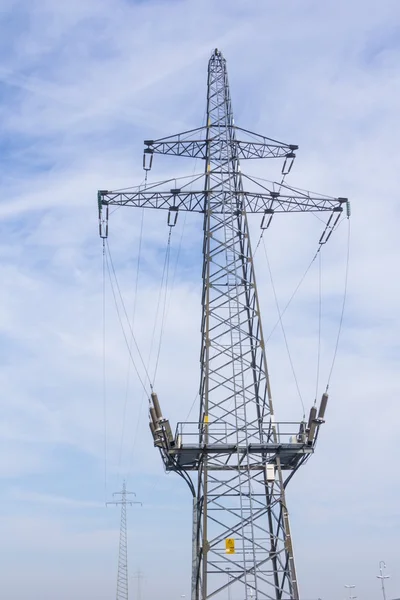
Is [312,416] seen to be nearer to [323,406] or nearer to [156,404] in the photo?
[323,406]

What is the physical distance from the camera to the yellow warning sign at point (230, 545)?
113 feet

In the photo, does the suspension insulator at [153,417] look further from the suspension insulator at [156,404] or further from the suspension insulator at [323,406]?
the suspension insulator at [323,406]

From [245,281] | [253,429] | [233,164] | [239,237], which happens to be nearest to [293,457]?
[253,429]

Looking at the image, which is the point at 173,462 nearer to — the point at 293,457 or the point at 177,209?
the point at 293,457

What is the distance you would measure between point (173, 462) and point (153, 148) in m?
18.8

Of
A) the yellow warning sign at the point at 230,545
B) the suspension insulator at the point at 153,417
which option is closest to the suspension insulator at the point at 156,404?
the suspension insulator at the point at 153,417

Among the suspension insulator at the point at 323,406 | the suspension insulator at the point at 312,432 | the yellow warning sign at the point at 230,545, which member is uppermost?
the suspension insulator at the point at 323,406

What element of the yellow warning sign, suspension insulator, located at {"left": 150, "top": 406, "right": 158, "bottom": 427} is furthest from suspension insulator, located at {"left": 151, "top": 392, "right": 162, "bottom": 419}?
the yellow warning sign

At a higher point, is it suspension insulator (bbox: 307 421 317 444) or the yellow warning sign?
suspension insulator (bbox: 307 421 317 444)

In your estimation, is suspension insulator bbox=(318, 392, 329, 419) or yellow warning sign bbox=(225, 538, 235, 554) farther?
suspension insulator bbox=(318, 392, 329, 419)

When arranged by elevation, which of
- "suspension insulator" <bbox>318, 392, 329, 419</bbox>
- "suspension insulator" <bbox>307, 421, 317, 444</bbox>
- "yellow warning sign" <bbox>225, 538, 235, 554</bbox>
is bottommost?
"yellow warning sign" <bbox>225, 538, 235, 554</bbox>

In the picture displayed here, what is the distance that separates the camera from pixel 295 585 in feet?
111

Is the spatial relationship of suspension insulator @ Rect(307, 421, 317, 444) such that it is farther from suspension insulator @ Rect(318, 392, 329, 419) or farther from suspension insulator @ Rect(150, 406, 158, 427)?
suspension insulator @ Rect(150, 406, 158, 427)

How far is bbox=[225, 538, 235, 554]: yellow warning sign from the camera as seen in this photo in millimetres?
34500
